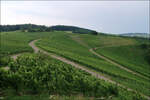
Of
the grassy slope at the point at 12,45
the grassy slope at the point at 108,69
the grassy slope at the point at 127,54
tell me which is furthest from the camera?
the grassy slope at the point at 127,54

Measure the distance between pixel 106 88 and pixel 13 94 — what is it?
307 inches

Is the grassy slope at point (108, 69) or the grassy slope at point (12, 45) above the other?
the grassy slope at point (12, 45)

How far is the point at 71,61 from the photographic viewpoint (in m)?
23.6

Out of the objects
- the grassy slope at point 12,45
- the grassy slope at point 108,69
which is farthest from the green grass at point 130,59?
the grassy slope at point 12,45

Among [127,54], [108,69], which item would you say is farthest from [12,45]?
[127,54]

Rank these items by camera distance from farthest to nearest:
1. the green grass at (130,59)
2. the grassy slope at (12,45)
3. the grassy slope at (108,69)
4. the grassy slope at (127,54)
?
the grassy slope at (127,54), the green grass at (130,59), the grassy slope at (12,45), the grassy slope at (108,69)

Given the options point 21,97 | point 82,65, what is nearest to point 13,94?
point 21,97

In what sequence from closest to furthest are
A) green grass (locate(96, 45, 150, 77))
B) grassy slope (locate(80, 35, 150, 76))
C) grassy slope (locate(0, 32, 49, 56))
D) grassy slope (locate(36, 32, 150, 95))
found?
grassy slope (locate(36, 32, 150, 95)) < grassy slope (locate(0, 32, 49, 56)) < green grass (locate(96, 45, 150, 77)) < grassy slope (locate(80, 35, 150, 76))

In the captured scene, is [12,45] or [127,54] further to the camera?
[127,54]

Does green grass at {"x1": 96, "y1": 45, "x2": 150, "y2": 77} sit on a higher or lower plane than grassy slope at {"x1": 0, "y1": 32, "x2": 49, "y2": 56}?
lower

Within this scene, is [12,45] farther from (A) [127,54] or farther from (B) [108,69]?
(A) [127,54]

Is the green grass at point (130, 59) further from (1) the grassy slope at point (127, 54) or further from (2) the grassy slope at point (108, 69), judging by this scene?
(2) the grassy slope at point (108, 69)

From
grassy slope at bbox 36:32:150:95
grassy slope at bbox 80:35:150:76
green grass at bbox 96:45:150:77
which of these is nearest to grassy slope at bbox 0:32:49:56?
grassy slope at bbox 36:32:150:95

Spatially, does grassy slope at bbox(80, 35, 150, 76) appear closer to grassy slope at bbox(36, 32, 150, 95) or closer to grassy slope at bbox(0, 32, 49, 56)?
grassy slope at bbox(36, 32, 150, 95)
